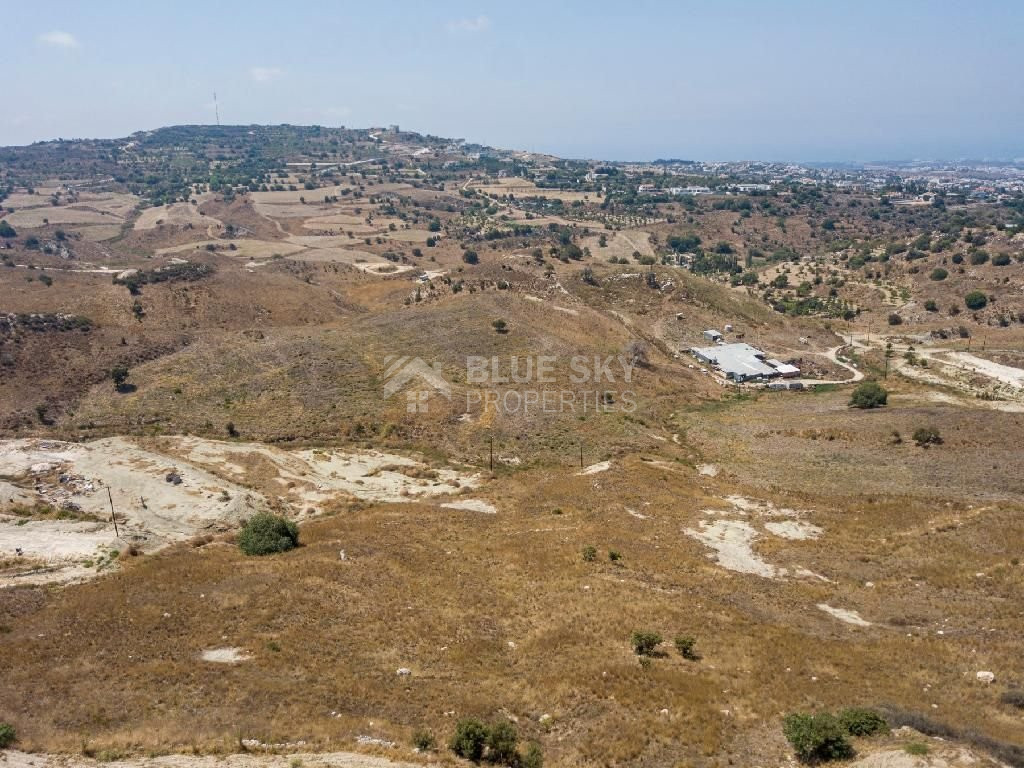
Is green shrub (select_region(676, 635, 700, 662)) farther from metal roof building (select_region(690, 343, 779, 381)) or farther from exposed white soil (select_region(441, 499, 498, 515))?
metal roof building (select_region(690, 343, 779, 381))

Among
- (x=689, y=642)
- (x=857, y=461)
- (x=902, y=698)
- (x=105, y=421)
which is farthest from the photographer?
(x=105, y=421)

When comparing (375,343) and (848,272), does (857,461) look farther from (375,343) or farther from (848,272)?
(848,272)

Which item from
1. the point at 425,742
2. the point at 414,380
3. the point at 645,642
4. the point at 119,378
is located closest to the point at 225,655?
the point at 425,742

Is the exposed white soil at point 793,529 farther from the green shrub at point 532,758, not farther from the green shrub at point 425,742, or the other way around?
the green shrub at point 425,742

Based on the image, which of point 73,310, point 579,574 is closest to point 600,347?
point 579,574

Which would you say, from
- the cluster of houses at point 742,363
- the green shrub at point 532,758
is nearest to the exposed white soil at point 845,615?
the green shrub at point 532,758
